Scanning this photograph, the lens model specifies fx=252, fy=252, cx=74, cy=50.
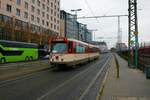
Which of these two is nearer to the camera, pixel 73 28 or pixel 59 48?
pixel 59 48

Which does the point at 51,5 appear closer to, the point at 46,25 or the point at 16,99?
the point at 46,25

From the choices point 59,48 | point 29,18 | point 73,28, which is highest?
point 29,18

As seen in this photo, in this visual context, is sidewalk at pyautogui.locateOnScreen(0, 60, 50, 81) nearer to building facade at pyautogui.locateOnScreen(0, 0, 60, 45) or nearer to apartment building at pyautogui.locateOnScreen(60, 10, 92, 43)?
apartment building at pyautogui.locateOnScreen(60, 10, 92, 43)

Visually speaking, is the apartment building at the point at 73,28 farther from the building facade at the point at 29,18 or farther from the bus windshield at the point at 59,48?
the bus windshield at the point at 59,48

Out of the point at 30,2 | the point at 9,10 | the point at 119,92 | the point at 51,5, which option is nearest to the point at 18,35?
the point at 9,10

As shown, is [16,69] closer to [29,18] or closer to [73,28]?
[29,18]

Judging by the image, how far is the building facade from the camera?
5823 centimetres

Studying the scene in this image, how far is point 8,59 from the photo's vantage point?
38500 mm

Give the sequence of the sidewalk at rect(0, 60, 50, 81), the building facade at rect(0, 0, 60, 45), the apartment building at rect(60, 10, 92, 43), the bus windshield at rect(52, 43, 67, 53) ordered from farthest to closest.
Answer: the building facade at rect(0, 0, 60, 45) → the apartment building at rect(60, 10, 92, 43) → the bus windshield at rect(52, 43, 67, 53) → the sidewalk at rect(0, 60, 50, 81)

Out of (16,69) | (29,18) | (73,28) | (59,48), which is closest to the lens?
(16,69)

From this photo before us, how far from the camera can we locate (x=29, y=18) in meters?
73.2

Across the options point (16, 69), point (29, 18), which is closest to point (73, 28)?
point (29, 18)

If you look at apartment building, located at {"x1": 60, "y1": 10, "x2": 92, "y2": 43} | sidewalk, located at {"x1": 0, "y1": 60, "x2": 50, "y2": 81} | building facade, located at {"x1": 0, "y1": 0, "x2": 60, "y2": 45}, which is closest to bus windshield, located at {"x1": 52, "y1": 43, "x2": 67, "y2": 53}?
sidewalk, located at {"x1": 0, "y1": 60, "x2": 50, "y2": 81}

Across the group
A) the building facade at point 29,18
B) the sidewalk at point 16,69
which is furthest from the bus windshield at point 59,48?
the building facade at point 29,18
